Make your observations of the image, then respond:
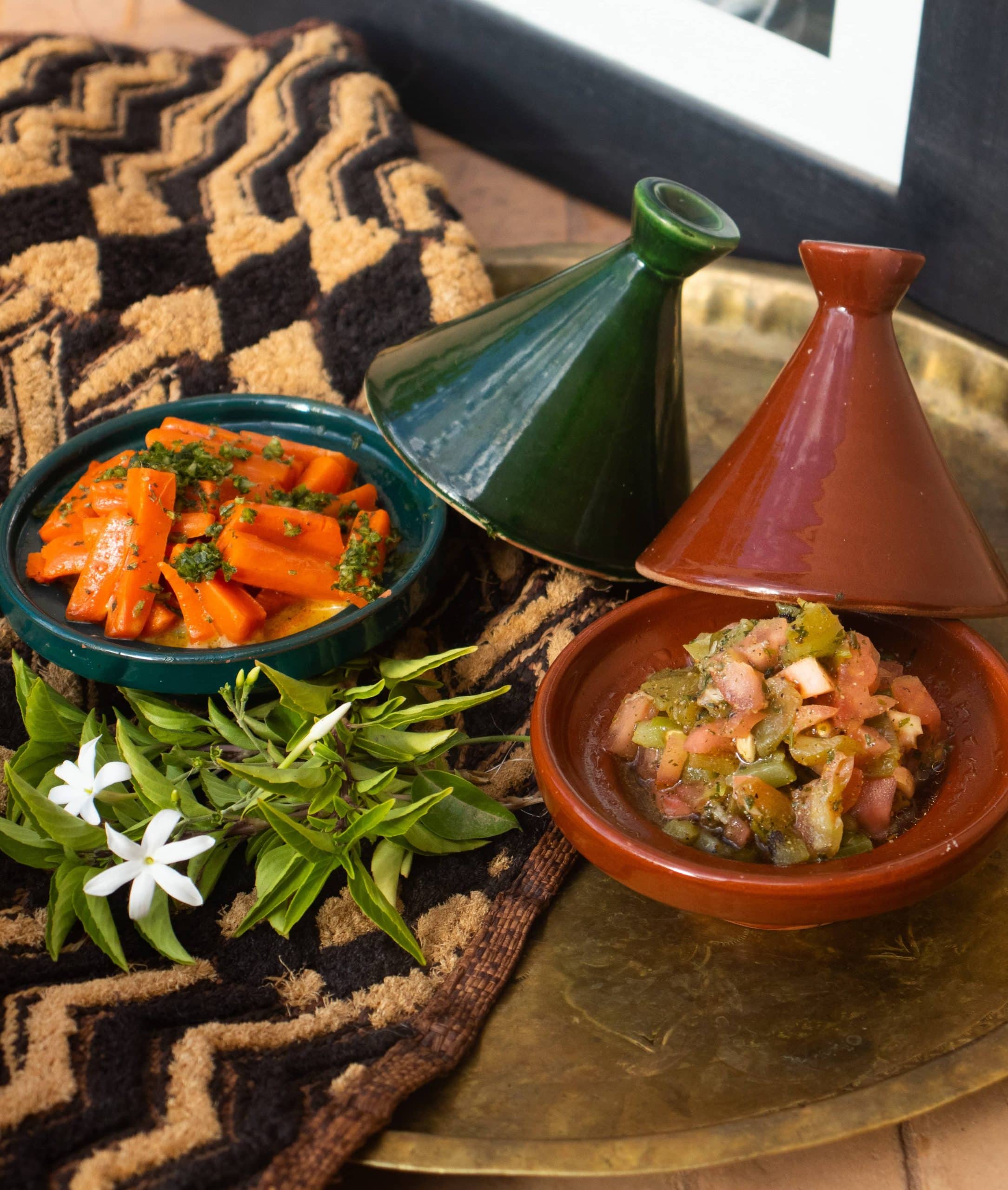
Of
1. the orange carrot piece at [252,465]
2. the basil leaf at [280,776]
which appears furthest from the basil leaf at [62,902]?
A: the orange carrot piece at [252,465]

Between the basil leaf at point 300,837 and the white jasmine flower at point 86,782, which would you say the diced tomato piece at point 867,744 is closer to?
the basil leaf at point 300,837

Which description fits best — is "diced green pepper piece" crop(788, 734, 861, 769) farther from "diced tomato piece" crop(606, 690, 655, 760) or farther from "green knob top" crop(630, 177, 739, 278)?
"green knob top" crop(630, 177, 739, 278)

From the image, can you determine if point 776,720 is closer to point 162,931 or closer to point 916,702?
point 916,702

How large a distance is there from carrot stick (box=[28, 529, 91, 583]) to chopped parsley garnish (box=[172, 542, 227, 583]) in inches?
3.7

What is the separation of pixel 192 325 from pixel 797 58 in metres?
0.92

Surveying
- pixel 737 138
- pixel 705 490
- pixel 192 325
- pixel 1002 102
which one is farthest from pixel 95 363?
pixel 1002 102

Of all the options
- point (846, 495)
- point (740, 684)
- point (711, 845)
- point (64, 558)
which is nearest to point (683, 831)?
point (711, 845)

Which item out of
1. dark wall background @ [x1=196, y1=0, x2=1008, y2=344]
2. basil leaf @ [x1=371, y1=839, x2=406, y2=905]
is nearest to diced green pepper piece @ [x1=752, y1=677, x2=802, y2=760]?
basil leaf @ [x1=371, y1=839, x2=406, y2=905]

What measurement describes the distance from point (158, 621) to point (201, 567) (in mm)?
67

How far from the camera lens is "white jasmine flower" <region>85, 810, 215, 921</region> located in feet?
3.01

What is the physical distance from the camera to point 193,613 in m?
1.16

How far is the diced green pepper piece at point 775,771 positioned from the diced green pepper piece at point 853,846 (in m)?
0.06

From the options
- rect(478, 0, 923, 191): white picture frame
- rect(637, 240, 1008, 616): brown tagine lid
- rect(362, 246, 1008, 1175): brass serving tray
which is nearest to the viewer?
rect(362, 246, 1008, 1175): brass serving tray

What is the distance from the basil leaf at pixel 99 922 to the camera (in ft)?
3.18
